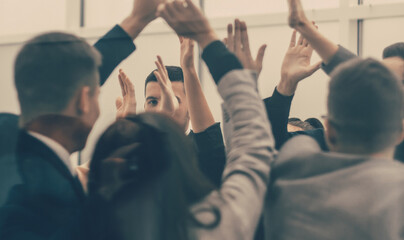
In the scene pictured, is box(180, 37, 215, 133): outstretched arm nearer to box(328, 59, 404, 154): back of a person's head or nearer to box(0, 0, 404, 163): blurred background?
box(0, 0, 404, 163): blurred background

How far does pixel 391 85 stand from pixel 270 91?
0.86 feet

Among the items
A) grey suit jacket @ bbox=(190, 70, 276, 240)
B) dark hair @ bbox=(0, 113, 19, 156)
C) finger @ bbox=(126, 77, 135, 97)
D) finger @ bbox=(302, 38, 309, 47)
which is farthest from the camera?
finger @ bbox=(126, 77, 135, 97)

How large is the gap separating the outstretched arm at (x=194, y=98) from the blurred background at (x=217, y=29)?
0.9 inches

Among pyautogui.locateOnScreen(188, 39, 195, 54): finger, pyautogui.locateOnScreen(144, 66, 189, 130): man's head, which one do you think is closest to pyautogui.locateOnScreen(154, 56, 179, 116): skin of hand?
pyautogui.locateOnScreen(144, 66, 189, 130): man's head

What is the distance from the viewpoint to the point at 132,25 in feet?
2.45

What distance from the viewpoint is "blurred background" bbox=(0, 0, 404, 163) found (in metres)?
0.89

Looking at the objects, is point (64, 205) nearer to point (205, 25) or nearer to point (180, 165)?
Answer: point (180, 165)

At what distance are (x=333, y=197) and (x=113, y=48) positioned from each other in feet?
1.38

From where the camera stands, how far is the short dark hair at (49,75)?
2.10ft

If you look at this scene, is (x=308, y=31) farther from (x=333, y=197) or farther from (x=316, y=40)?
(x=333, y=197)

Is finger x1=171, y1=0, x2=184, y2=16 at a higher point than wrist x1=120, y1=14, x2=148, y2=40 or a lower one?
higher

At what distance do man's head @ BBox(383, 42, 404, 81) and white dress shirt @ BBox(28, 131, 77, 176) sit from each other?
513 millimetres

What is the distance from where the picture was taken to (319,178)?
1.94 ft

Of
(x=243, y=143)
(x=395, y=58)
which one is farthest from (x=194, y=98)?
(x=395, y=58)
